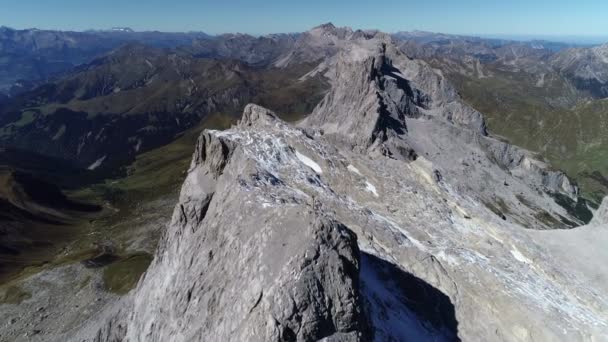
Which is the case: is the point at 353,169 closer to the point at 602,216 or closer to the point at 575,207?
the point at 602,216

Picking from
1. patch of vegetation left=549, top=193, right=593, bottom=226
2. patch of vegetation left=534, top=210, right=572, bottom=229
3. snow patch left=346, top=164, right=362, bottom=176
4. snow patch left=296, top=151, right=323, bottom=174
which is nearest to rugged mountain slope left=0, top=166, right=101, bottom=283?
snow patch left=296, top=151, right=323, bottom=174

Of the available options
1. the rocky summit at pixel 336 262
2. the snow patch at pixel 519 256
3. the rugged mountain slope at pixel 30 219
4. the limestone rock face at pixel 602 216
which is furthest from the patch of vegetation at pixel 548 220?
the rugged mountain slope at pixel 30 219

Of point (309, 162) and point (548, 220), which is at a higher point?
point (309, 162)

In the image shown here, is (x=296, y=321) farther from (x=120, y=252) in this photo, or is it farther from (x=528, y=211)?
(x=528, y=211)

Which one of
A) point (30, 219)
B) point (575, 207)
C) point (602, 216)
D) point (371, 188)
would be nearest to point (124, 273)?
point (371, 188)

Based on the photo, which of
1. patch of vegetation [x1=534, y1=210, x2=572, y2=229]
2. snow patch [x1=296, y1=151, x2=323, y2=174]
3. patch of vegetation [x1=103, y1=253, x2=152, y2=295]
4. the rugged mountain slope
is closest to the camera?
snow patch [x1=296, y1=151, x2=323, y2=174]

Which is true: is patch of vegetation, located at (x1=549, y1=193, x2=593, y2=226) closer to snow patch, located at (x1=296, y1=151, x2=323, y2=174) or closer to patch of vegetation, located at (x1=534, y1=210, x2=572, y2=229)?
patch of vegetation, located at (x1=534, y1=210, x2=572, y2=229)
